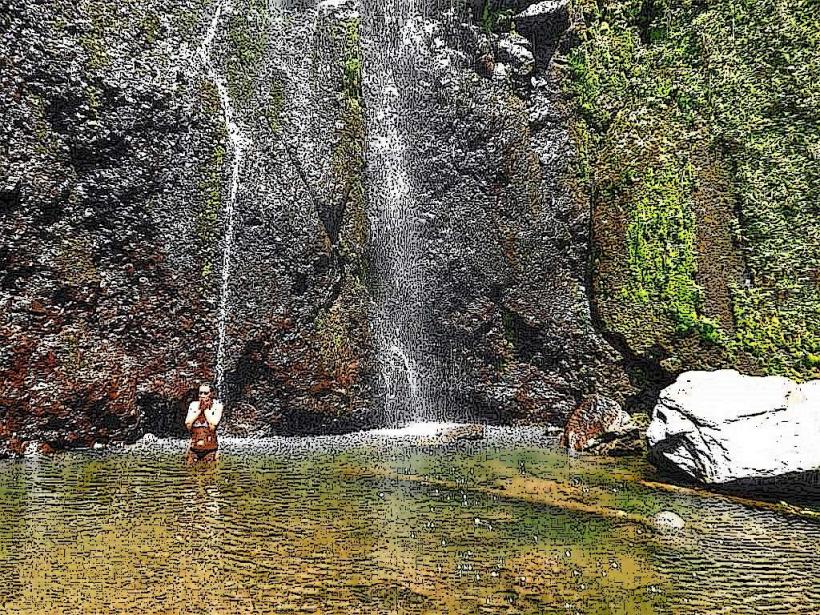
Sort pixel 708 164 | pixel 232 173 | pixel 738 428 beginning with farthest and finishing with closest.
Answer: pixel 232 173, pixel 708 164, pixel 738 428

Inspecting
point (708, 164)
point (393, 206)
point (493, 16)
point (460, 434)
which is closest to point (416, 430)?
point (460, 434)

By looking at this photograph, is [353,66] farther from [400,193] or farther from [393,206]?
[393,206]

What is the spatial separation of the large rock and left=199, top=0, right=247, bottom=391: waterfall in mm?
8041

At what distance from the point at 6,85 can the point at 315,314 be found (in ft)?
21.9

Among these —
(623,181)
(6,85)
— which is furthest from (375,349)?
(6,85)

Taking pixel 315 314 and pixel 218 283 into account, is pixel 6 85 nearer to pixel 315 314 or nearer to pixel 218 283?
pixel 218 283

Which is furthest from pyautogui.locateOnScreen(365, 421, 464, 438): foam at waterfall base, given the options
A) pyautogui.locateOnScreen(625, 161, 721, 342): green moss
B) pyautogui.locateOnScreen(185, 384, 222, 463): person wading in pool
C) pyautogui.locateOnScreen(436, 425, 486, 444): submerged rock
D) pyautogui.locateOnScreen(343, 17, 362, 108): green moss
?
pyautogui.locateOnScreen(343, 17, 362, 108): green moss

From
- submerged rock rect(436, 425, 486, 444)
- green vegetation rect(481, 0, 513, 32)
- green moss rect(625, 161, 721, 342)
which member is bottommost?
submerged rock rect(436, 425, 486, 444)

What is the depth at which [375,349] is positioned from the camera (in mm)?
15203

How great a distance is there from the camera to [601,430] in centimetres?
1271

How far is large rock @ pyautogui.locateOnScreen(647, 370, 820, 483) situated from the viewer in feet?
30.5

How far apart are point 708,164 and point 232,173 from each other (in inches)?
356

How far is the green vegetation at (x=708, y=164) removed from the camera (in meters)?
11.5

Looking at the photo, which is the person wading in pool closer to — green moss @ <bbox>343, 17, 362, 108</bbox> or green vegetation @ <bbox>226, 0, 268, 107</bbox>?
green vegetation @ <bbox>226, 0, 268, 107</bbox>
